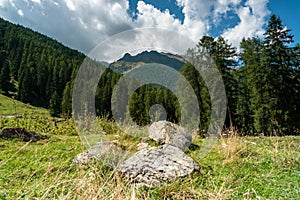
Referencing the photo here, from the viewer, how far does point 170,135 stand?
8.29 meters

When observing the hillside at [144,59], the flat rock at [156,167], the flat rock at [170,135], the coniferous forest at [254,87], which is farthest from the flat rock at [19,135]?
the coniferous forest at [254,87]

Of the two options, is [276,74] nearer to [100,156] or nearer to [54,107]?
[100,156]

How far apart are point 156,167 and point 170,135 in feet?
12.6

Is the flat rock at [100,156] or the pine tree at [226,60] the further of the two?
the pine tree at [226,60]

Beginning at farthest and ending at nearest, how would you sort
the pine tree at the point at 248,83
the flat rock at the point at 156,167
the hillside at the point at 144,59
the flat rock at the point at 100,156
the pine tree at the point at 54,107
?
the pine tree at the point at 54,107, the pine tree at the point at 248,83, the hillside at the point at 144,59, the flat rock at the point at 100,156, the flat rock at the point at 156,167

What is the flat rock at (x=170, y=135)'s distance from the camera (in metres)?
7.96

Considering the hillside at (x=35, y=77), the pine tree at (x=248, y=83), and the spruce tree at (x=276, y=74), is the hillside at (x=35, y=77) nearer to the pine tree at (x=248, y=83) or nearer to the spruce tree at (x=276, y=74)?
the pine tree at (x=248, y=83)

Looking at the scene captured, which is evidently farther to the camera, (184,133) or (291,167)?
(184,133)

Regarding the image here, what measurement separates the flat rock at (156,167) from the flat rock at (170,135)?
2983 mm

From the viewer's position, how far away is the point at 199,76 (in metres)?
21.9

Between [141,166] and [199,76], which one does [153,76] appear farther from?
[199,76]

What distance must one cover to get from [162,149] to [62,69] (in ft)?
199

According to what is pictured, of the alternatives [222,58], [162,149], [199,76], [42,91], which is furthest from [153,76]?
[42,91]

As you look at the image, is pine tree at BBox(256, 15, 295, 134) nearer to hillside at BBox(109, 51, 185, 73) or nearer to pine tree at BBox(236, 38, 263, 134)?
pine tree at BBox(236, 38, 263, 134)
